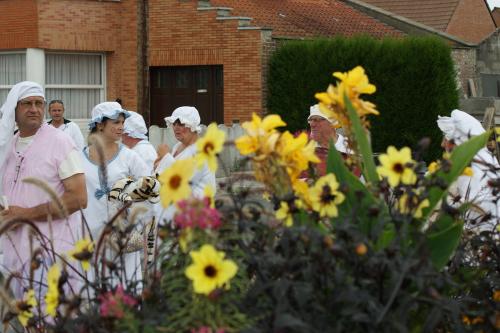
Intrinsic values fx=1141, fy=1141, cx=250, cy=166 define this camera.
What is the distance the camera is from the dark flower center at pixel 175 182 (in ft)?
10.6

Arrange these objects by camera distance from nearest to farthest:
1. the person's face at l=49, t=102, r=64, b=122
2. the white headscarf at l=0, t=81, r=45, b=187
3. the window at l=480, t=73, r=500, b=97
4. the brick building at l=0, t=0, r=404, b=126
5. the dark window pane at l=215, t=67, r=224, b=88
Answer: the white headscarf at l=0, t=81, r=45, b=187, the person's face at l=49, t=102, r=64, b=122, the brick building at l=0, t=0, r=404, b=126, the dark window pane at l=215, t=67, r=224, b=88, the window at l=480, t=73, r=500, b=97

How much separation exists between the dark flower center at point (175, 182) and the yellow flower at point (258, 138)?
0.21 m

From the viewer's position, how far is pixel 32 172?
626 cm

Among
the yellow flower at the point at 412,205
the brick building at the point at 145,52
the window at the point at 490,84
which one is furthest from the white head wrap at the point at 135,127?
the window at the point at 490,84

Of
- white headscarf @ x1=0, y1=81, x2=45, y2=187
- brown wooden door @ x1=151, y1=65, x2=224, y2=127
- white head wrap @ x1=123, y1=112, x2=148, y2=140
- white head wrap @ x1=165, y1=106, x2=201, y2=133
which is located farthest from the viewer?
brown wooden door @ x1=151, y1=65, x2=224, y2=127

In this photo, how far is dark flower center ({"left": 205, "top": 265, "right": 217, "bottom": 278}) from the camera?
293cm

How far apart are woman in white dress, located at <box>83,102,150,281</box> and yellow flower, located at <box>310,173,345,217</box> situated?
158 inches

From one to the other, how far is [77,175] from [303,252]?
3.30 meters

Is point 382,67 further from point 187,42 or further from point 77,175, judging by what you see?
point 77,175

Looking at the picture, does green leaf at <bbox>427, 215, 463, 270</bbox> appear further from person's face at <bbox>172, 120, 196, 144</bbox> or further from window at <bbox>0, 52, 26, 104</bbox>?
window at <bbox>0, 52, 26, 104</bbox>

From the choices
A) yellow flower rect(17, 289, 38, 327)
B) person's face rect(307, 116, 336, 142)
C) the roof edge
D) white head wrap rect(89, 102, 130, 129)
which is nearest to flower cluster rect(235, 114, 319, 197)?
yellow flower rect(17, 289, 38, 327)

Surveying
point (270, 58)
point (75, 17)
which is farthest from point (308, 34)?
point (75, 17)

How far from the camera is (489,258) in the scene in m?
3.88

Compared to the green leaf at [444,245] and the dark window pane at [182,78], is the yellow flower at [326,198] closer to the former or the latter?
the green leaf at [444,245]
